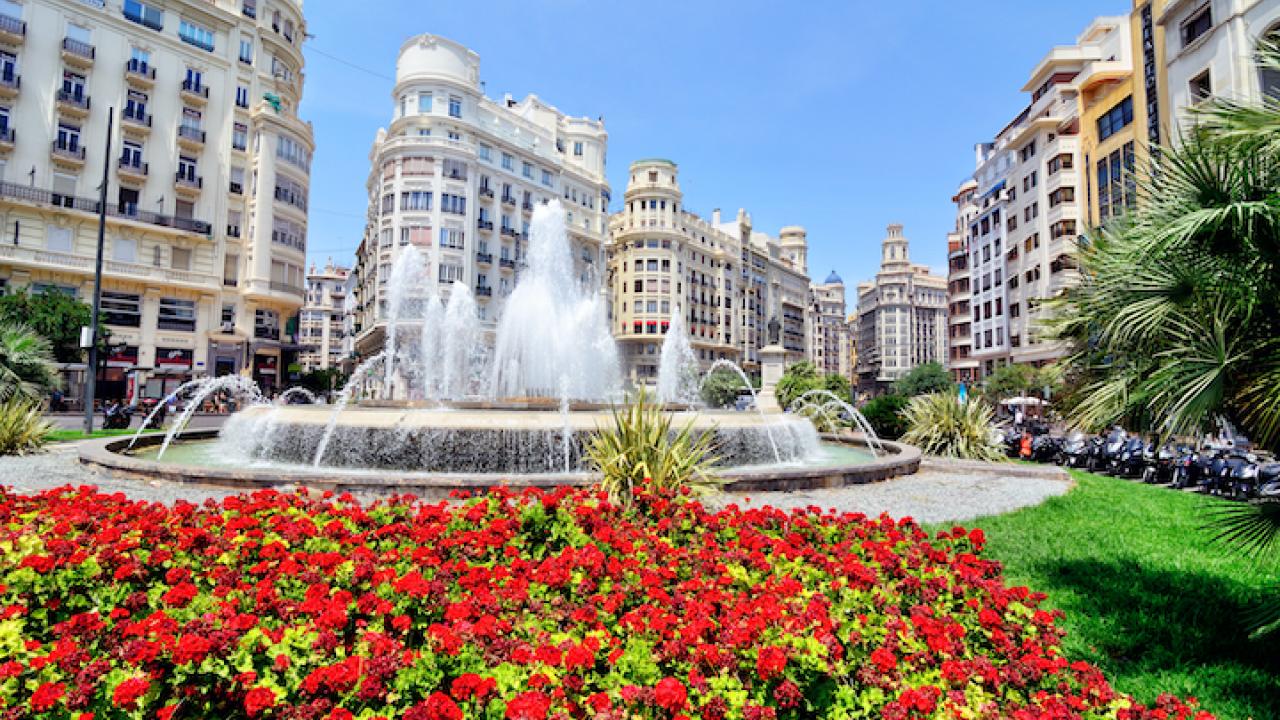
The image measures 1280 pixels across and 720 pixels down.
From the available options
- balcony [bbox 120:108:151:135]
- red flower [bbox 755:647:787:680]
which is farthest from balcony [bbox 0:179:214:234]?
red flower [bbox 755:647:787:680]

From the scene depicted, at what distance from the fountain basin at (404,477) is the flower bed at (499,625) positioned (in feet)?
10.8

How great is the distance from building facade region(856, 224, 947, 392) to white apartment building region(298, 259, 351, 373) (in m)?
121

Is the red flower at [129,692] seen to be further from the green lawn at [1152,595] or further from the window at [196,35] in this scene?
the window at [196,35]

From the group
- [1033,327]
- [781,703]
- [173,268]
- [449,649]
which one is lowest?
[781,703]

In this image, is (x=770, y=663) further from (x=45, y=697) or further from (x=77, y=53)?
(x=77, y=53)

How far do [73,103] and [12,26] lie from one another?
14.4 ft

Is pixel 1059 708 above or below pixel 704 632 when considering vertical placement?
below

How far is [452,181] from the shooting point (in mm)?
50000

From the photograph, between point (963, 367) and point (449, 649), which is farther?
point (963, 367)

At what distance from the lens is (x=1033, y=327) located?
30.8ft

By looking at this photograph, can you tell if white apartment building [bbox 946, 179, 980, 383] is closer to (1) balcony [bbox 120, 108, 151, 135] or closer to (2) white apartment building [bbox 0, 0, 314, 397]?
(2) white apartment building [bbox 0, 0, 314, 397]

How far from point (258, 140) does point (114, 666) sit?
48.0 meters

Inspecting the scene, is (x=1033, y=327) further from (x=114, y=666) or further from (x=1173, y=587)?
(x=114, y=666)

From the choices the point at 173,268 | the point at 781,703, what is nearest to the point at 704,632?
the point at 781,703
